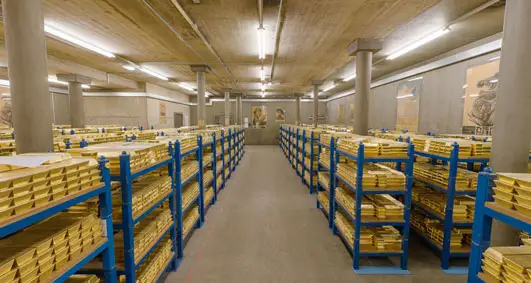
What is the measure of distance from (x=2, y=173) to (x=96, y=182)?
0.69 metres

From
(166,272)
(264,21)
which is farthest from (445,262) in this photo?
(264,21)

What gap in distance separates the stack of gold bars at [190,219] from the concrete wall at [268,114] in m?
20.2

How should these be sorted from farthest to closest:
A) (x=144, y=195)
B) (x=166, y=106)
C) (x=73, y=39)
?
(x=166, y=106) < (x=73, y=39) < (x=144, y=195)

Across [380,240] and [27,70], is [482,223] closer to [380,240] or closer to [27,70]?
[380,240]

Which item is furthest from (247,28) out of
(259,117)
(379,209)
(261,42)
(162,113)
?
(259,117)

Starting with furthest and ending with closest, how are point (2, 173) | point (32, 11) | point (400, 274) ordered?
point (400, 274), point (32, 11), point (2, 173)

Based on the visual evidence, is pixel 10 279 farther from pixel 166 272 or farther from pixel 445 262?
pixel 445 262

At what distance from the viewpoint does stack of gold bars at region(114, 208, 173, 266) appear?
3.23 metres

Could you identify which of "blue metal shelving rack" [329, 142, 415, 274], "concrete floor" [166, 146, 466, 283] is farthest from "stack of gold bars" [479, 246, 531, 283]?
"concrete floor" [166, 146, 466, 283]

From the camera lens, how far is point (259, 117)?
26812 millimetres

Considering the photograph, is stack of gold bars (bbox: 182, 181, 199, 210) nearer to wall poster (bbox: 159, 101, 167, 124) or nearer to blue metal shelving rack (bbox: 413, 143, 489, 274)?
blue metal shelving rack (bbox: 413, 143, 489, 274)

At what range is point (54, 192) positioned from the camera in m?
2.01

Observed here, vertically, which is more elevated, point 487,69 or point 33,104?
point 487,69

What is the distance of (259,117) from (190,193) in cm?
2157
